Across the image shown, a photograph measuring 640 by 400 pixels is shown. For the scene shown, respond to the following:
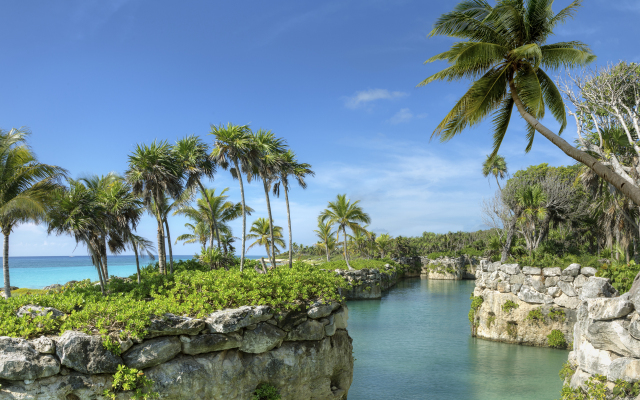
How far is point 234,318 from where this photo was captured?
22.9 ft

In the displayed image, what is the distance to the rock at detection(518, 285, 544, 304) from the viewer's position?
14.8 metres

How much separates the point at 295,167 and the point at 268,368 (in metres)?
14.8

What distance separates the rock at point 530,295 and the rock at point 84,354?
1435 centimetres

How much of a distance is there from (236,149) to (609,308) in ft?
42.9

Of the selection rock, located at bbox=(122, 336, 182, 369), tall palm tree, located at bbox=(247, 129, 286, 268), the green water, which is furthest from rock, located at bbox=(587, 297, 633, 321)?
tall palm tree, located at bbox=(247, 129, 286, 268)

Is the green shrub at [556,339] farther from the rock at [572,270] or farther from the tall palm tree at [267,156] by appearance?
the tall palm tree at [267,156]

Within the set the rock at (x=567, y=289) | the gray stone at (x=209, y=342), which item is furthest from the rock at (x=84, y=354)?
the rock at (x=567, y=289)

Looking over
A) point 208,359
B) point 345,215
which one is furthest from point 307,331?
point 345,215

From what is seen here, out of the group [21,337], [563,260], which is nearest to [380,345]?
[563,260]

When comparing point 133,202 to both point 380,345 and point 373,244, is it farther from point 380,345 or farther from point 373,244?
point 373,244

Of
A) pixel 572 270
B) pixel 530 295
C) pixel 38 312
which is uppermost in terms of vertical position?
pixel 38 312

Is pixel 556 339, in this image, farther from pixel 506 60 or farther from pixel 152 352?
pixel 152 352

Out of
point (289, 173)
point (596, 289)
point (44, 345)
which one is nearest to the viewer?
point (44, 345)

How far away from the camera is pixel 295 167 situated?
21359mm
